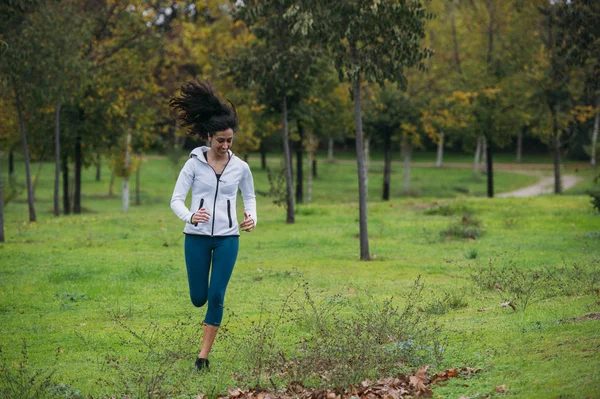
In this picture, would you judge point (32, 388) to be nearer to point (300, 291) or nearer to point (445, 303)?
point (445, 303)

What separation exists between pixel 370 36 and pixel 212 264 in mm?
9072

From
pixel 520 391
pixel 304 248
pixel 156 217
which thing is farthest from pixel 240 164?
pixel 156 217

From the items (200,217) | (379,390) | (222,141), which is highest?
(222,141)

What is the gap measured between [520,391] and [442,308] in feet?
12.9

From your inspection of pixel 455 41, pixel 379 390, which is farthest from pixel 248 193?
pixel 455 41

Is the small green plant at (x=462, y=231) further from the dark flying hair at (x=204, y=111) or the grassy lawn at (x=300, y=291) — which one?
the dark flying hair at (x=204, y=111)

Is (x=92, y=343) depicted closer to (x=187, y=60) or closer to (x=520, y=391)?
(x=520, y=391)

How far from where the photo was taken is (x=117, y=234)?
21.4 m

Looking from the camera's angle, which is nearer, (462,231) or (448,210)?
(462,231)

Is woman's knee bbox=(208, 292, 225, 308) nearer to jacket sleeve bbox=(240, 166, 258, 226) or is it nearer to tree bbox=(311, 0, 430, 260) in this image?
jacket sleeve bbox=(240, 166, 258, 226)

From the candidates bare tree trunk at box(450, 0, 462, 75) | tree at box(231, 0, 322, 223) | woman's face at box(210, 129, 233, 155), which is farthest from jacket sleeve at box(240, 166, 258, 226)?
bare tree trunk at box(450, 0, 462, 75)

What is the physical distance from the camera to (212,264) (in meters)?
7.76

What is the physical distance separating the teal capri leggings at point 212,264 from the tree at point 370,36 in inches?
A: 310

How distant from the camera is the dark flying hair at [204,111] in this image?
7836 millimetres
